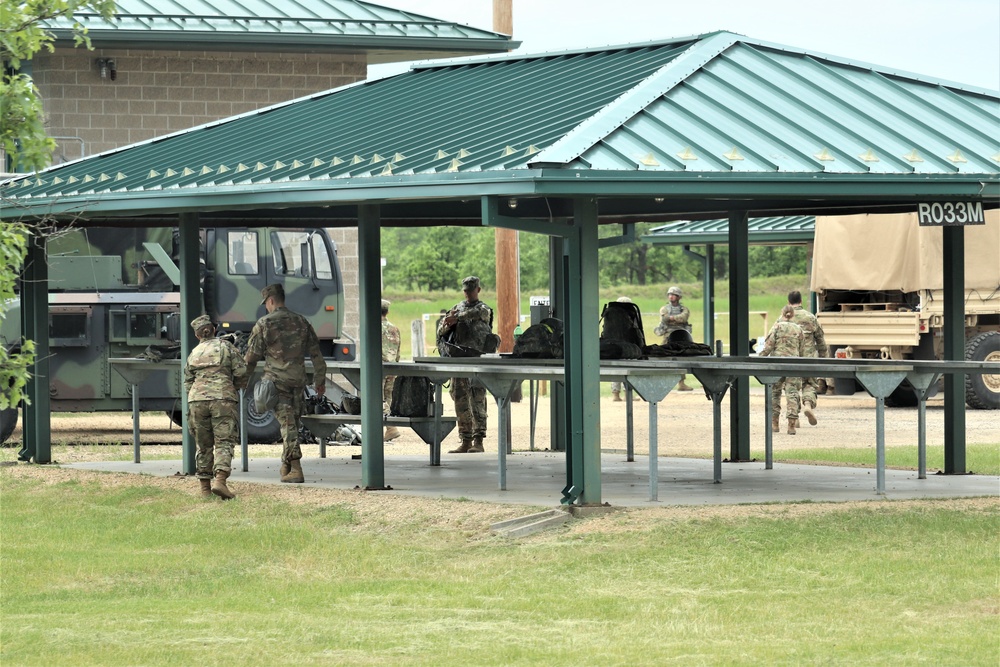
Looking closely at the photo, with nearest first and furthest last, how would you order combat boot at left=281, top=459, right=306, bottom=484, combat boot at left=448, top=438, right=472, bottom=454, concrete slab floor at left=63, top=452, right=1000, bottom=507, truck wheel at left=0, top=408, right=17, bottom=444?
1. concrete slab floor at left=63, top=452, right=1000, bottom=507
2. combat boot at left=281, top=459, right=306, bottom=484
3. combat boot at left=448, top=438, right=472, bottom=454
4. truck wheel at left=0, top=408, right=17, bottom=444

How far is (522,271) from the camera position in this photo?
73.6 meters

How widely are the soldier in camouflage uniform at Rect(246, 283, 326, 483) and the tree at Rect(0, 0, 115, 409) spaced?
4.84m

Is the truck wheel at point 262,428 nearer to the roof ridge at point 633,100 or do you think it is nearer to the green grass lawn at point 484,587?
the green grass lawn at point 484,587

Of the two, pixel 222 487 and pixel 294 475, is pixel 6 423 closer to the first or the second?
pixel 294 475

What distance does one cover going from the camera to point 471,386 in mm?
17469

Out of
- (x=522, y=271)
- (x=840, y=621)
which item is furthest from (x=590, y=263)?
(x=522, y=271)

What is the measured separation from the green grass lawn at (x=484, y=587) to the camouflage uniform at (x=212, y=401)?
1.45 ft

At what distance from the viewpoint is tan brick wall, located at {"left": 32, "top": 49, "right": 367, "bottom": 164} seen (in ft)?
76.6

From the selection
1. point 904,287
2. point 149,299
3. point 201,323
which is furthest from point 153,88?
point 904,287

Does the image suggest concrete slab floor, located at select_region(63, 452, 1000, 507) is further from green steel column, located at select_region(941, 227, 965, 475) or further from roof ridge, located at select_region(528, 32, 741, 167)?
roof ridge, located at select_region(528, 32, 741, 167)

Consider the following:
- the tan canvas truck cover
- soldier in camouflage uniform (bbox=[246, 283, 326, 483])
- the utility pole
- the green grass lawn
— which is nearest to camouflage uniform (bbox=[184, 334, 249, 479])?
the green grass lawn

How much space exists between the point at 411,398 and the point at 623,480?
249 cm

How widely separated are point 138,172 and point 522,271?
59373 millimetres

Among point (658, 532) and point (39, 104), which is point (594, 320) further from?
point (39, 104)
